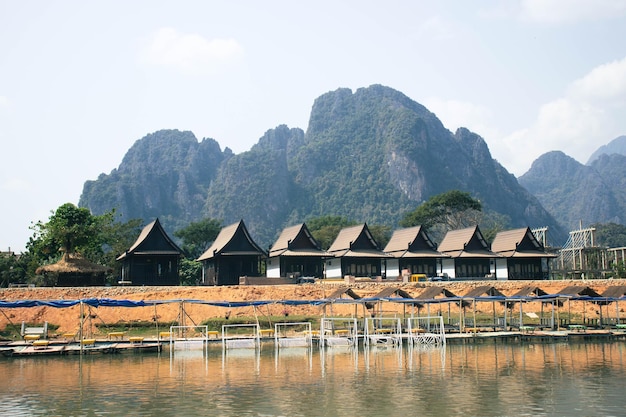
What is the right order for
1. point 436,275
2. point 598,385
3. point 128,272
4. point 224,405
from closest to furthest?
point 224,405
point 598,385
point 128,272
point 436,275

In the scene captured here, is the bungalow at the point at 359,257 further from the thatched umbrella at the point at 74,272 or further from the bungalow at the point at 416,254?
the thatched umbrella at the point at 74,272

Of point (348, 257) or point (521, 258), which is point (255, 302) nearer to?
point (348, 257)

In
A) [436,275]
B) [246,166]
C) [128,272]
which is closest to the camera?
[128,272]

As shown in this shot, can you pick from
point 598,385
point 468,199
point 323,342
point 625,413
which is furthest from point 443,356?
point 468,199

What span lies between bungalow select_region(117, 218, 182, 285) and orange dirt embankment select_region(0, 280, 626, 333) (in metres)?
4.42

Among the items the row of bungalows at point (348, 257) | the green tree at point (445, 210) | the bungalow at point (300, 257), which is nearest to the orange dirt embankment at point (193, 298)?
the row of bungalows at point (348, 257)

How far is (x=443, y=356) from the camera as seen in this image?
33.1 meters

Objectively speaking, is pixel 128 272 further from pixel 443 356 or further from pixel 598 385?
pixel 598 385

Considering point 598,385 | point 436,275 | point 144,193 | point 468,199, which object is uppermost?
point 144,193

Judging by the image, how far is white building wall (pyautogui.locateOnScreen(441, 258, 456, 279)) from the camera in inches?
2498

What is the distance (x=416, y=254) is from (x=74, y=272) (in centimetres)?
2998

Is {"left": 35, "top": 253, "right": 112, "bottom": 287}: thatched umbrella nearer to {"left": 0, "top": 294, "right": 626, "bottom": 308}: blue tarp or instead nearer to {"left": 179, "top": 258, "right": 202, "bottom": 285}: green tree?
{"left": 0, "top": 294, "right": 626, "bottom": 308}: blue tarp

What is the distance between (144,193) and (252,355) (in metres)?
166

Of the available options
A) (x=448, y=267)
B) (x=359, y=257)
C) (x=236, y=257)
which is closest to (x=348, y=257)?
(x=359, y=257)
